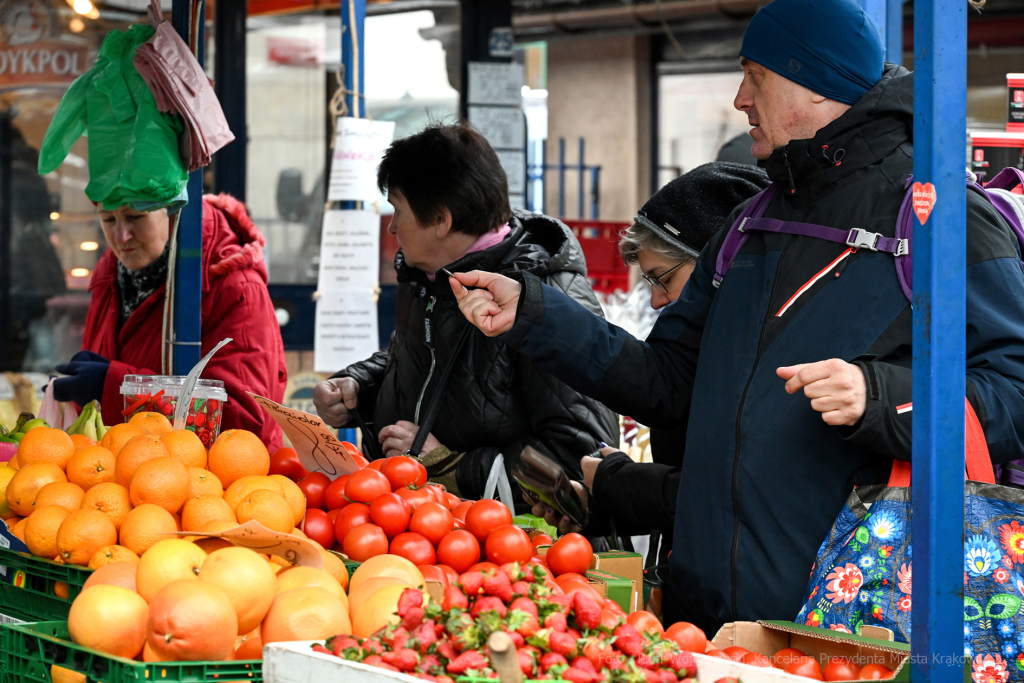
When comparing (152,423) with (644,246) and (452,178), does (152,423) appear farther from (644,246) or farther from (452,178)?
(644,246)

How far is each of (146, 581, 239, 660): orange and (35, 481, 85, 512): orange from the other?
615mm

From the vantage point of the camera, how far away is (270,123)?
675 cm

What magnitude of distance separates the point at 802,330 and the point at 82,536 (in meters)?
1.47

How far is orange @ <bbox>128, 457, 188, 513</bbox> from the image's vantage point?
2027mm

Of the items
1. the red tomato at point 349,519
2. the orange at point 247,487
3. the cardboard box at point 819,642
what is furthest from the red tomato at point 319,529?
the cardboard box at point 819,642

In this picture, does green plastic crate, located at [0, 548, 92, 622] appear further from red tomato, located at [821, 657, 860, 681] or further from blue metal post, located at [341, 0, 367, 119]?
blue metal post, located at [341, 0, 367, 119]

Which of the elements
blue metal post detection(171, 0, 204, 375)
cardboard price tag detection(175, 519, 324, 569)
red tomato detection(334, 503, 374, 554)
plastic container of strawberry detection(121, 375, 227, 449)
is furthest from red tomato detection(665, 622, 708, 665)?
blue metal post detection(171, 0, 204, 375)

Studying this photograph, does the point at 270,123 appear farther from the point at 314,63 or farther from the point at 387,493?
the point at 387,493

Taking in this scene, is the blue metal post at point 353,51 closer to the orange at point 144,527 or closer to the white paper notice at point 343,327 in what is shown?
the white paper notice at point 343,327

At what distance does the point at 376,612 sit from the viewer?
1692 mm

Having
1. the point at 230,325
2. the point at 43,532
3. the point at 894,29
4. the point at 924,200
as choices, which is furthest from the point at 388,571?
the point at 894,29

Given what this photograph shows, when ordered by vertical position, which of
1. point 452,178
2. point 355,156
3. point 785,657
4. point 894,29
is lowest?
point 785,657

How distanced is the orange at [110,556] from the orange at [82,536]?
0.02 m

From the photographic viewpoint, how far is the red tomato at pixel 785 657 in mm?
1780
